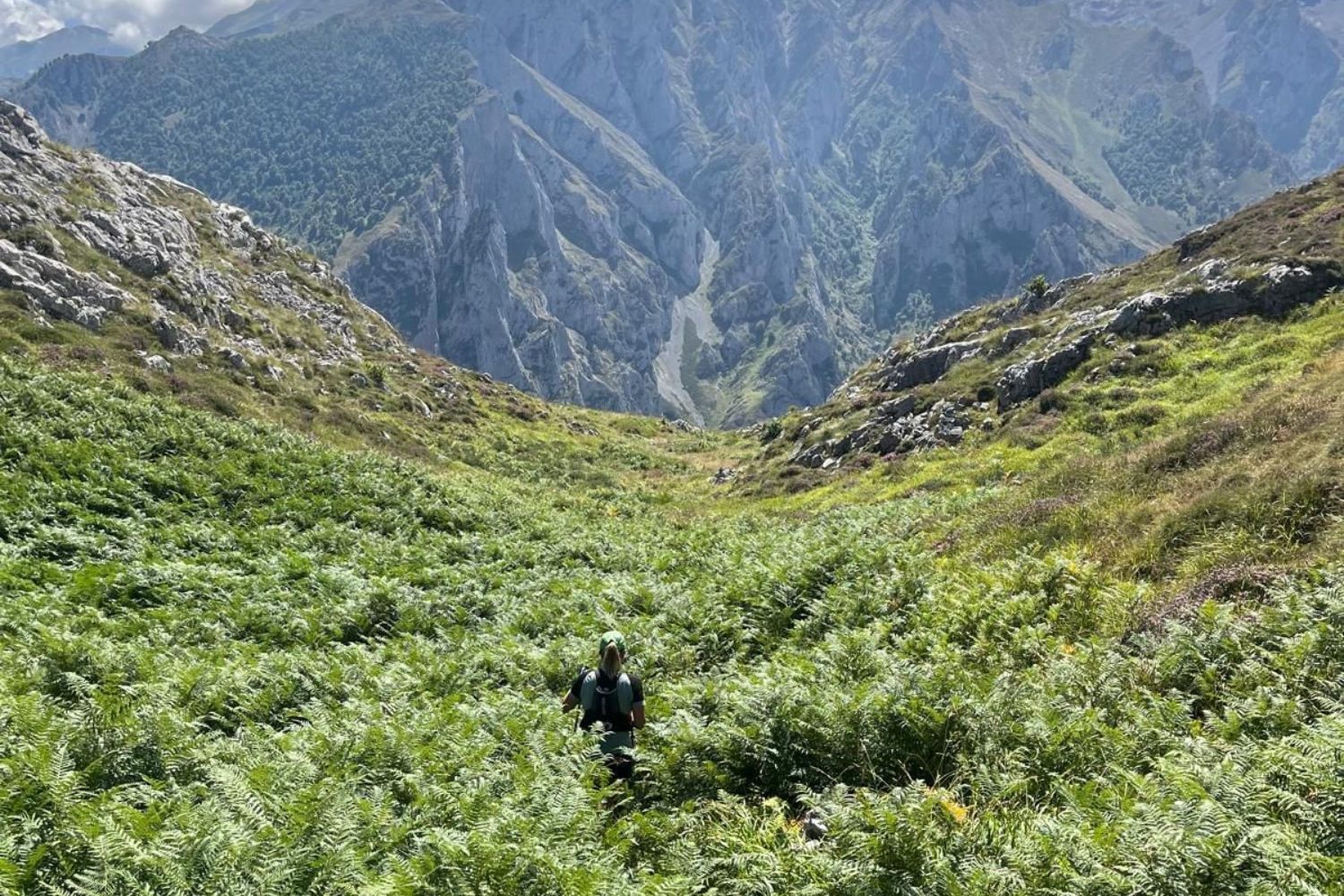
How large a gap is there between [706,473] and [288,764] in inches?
2302

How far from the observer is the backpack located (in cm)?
920

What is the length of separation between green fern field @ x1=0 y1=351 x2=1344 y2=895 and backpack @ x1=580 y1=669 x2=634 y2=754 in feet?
1.14

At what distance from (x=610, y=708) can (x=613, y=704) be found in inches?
2.3

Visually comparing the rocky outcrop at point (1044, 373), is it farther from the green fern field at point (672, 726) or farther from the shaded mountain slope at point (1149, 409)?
the green fern field at point (672, 726)

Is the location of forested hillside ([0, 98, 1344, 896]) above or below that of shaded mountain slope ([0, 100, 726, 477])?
below

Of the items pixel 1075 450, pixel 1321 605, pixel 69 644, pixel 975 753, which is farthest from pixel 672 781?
pixel 1075 450

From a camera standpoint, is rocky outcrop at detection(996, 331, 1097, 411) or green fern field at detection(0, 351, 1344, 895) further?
rocky outcrop at detection(996, 331, 1097, 411)

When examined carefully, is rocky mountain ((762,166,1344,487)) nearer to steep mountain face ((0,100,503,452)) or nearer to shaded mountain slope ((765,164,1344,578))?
shaded mountain slope ((765,164,1344,578))

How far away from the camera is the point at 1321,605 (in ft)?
30.0

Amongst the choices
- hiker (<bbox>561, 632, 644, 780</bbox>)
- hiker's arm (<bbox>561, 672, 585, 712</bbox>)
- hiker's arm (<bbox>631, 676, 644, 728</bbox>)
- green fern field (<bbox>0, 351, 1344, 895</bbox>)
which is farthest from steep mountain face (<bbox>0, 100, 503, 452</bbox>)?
Result: hiker's arm (<bbox>631, 676, 644, 728</bbox>)

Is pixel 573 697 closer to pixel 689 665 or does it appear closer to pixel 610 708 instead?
pixel 610 708

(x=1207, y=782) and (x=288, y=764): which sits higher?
(x=288, y=764)

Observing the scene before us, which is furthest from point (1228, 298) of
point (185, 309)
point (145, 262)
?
point (145, 262)

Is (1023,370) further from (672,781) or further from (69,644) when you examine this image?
(69,644)
